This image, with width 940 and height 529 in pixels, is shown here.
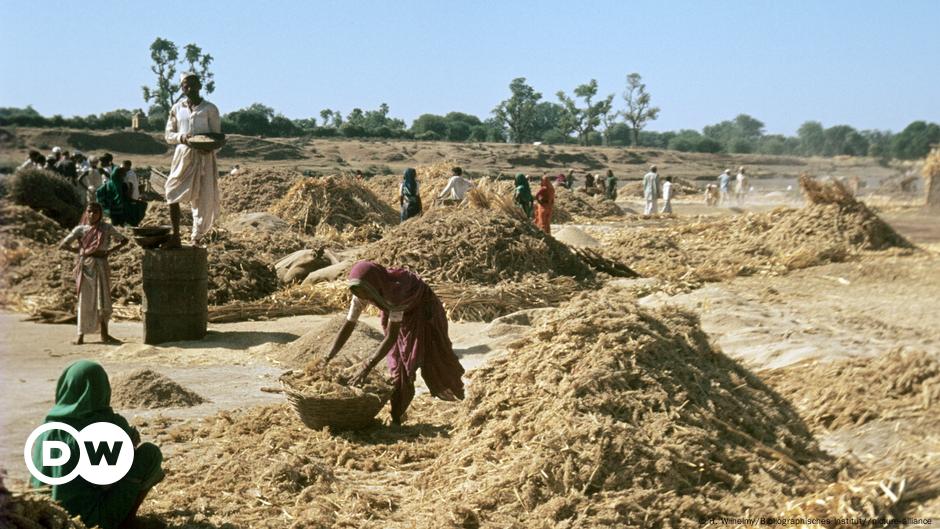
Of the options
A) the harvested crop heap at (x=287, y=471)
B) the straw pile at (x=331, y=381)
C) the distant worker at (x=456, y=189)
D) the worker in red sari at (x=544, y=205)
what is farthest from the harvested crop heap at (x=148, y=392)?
the distant worker at (x=456, y=189)

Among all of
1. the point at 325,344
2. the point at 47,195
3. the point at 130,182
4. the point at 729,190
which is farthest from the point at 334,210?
the point at 729,190

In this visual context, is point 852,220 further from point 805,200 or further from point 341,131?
point 341,131

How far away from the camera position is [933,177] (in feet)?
→ 50.0

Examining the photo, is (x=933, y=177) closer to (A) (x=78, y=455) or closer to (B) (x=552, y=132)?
(A) (x=78, y=455)

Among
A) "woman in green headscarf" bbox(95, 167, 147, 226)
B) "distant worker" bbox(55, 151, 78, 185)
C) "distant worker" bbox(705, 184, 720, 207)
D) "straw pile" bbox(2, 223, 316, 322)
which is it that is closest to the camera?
"straw pile" bbox(2, 223, 316, 322)

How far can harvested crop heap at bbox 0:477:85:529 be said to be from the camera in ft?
10.4

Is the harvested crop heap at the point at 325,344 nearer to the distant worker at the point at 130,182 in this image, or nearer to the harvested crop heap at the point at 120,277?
the harvested crop heap at the point at 120,277

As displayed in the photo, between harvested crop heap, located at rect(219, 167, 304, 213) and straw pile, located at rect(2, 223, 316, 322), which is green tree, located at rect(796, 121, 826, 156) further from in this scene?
harvested crop heap, located at rect(219, 167, 304, 213)

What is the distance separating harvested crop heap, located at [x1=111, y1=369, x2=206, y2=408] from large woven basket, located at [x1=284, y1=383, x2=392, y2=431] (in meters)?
1.16

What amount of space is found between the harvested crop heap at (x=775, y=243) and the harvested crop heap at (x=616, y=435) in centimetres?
696

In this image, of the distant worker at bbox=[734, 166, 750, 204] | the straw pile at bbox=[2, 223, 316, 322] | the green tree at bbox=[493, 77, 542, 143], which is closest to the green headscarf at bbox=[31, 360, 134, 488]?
the straw pile at bbox=[2, 223, 316, 322]

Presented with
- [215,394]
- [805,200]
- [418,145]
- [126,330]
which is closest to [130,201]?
[126,330]

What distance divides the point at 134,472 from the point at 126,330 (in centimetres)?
619

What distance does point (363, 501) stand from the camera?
4.60 metres
